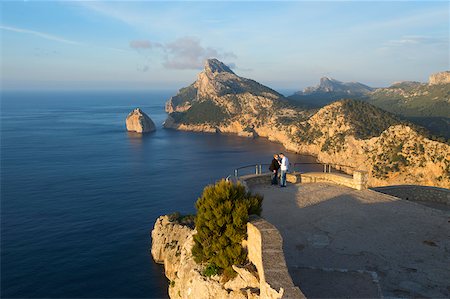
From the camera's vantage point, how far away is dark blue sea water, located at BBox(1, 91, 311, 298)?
36.6 m

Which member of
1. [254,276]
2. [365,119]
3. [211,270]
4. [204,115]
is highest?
[204,115]

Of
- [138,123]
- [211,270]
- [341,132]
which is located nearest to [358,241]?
[211,270]

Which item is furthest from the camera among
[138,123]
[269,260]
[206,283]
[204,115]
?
[204,115]

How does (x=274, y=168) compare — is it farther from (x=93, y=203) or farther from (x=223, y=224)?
(x=93, y=203)

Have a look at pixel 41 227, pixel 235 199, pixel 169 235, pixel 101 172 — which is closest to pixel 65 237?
pixel 41 227

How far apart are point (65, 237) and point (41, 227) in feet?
18.8

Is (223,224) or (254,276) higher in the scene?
(223,224)

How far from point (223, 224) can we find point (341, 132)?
326 feet

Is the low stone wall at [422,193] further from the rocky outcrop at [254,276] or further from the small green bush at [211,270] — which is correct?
the small green bush at [211,270]

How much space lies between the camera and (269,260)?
354 inches

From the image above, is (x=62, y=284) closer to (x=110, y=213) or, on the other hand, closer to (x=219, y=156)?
(x=110, y=213)

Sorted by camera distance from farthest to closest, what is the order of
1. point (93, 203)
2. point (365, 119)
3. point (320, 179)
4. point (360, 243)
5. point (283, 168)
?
point (365, 119) < point (93, 203) < point (320, 179) < point (283, 168) < point (360, 243)

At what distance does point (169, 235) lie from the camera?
40344mm

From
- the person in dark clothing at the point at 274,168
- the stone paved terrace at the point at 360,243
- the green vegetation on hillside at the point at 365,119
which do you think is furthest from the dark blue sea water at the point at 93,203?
the stone paved terrace at the point at 360,243
